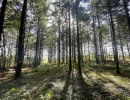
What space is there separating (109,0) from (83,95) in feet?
47.7

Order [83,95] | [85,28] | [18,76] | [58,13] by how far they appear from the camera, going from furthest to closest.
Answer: [85,28] < [58,13] < [18,76] < [83,95]

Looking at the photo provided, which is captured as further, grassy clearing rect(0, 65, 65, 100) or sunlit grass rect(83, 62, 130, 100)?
sunlit grass rect(83, 62, 130, 100)

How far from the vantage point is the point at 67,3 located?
21.2 metres

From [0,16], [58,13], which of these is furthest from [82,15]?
[0,16]

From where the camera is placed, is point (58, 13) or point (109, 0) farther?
point (58, 13)

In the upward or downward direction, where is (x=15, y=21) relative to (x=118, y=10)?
downward

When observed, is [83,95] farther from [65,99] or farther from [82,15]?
[82,15]

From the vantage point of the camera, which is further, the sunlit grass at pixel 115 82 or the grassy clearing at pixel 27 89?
the sunlit grass at pixel 115 82

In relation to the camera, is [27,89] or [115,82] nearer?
[27,89]

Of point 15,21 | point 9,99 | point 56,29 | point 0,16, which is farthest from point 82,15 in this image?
point 9,99

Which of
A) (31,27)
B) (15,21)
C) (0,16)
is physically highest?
(31,27)

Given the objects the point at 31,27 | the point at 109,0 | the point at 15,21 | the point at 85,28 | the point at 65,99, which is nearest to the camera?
the point at 65,99

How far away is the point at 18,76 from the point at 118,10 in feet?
56.6

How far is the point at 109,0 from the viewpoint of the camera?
17.3 metres
